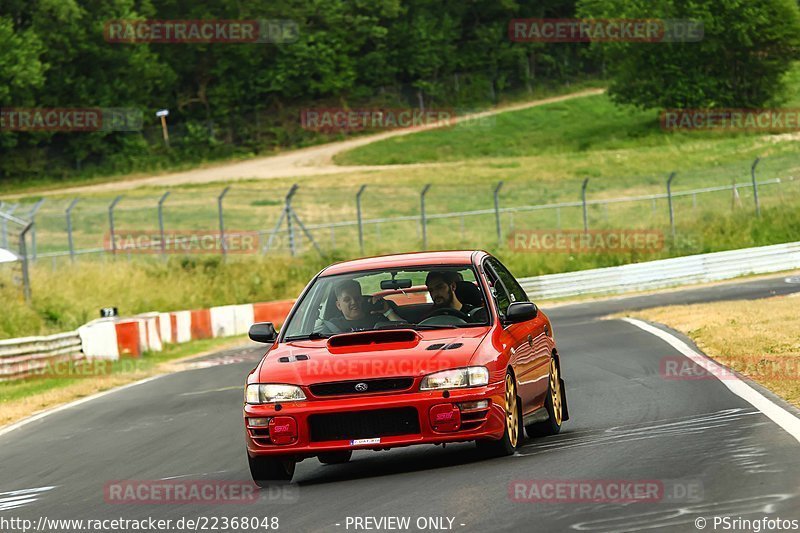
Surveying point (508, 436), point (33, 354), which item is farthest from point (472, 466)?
point (33, 354)

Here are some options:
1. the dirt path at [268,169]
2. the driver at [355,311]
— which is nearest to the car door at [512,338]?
the driver at [355,311]

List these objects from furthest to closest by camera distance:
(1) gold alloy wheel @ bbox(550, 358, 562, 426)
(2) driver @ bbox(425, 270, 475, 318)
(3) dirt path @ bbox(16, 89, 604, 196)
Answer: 1. (3) dirt path @ bbox(16, 89, 604, 196)
2. (1) gold alloy wheel @ bbox(550, 358, 562, 426)
3. (2) driver @ bbox(425, 270, 475, 318)

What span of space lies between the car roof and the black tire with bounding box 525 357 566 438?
3.65ft

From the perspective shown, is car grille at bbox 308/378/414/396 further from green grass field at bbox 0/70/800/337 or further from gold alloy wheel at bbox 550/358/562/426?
green grass field at bbox 0/70/800/337

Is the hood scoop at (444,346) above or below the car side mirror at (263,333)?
below

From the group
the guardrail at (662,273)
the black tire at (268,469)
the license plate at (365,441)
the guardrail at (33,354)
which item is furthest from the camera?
the guardrail at (662,273)

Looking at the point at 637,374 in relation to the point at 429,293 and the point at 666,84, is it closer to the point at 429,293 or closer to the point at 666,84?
the point at 429,293

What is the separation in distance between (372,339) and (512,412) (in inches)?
39.2

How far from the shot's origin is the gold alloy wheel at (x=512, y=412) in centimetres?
874

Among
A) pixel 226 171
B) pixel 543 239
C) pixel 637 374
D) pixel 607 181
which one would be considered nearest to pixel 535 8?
pixel 226 171

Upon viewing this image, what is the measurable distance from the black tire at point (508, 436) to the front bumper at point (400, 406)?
14 cm

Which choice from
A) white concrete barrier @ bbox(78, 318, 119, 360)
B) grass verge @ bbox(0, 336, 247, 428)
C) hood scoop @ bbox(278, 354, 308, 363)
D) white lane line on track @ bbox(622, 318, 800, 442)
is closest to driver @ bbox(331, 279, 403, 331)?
hood scoop @ bbox(278, 354, 308, 363)

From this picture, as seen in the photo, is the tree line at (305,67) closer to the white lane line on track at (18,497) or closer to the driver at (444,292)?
the white lane line on track at (18,497)

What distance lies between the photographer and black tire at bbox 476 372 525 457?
8680mm
